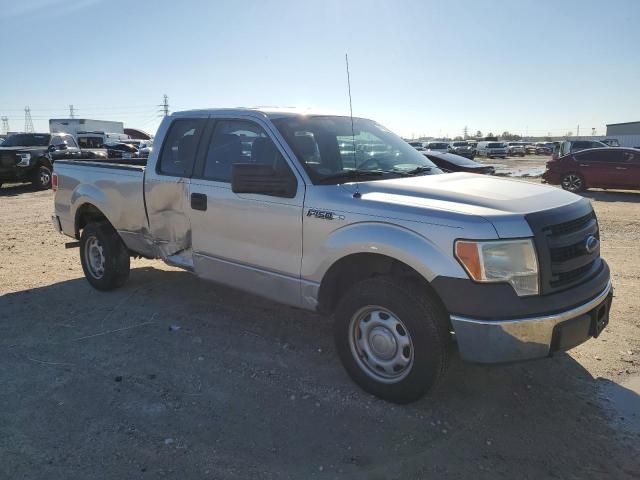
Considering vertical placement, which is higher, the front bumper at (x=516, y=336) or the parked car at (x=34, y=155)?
the parked car at (x=34, y=155)

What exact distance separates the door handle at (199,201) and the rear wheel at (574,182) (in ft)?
48.0

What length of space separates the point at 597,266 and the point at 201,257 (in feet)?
10.2

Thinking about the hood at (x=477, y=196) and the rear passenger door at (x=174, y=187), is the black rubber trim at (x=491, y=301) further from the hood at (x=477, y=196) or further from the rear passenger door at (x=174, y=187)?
the rear passenger door at (x=174, y=187)

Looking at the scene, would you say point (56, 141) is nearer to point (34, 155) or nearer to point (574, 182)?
point (34, 155)

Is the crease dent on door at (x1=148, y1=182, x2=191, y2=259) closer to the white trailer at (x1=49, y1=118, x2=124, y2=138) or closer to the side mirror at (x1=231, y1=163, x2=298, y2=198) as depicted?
the side mirror at (x1=231, y1=163, x2=298, y2=198)

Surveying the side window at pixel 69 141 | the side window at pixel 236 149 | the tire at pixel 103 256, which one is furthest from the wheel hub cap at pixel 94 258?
the side window at pixel 69 141

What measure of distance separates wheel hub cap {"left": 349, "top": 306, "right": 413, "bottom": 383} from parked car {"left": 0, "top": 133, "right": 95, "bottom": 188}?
15.3m

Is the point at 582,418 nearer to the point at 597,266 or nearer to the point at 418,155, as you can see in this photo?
the point at 597,266

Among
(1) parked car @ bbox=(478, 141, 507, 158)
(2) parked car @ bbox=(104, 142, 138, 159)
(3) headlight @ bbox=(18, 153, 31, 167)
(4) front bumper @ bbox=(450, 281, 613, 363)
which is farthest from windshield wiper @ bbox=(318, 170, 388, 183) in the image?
(1) parked car @ bbox=(478, 141, 507, 158)

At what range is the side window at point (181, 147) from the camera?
4.64 metres

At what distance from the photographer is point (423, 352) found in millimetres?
3150

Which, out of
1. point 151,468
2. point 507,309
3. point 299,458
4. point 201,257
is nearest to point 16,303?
point 201,257

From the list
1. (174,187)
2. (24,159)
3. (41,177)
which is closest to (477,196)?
(174,187)

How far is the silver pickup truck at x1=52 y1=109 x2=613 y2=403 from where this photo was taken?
295 centimetres
